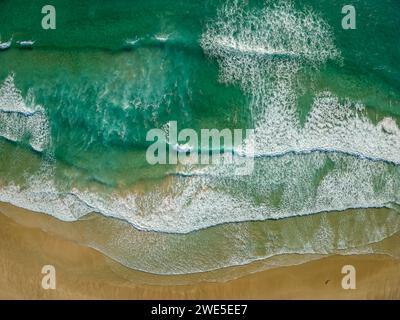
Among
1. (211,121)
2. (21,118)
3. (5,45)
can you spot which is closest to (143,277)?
(211,121)

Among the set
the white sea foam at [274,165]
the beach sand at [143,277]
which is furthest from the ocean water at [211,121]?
the beach sand at [143,277]

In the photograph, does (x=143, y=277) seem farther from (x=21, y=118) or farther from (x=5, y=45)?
(x=5, y=45)

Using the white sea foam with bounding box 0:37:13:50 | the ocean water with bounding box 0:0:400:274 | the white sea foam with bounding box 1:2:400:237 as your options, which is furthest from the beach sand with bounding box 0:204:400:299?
the white sea foam with bounding box 0:37:13:50

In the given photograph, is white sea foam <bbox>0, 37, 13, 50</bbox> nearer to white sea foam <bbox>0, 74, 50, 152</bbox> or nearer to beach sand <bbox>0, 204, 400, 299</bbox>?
white sea foam <bbox>0, 74, 50, 152</bbox>

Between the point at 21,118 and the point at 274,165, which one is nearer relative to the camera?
the point at 274,165

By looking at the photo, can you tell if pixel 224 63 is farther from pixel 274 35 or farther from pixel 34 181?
pixel 34 181
